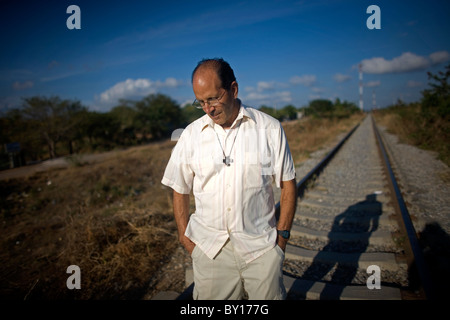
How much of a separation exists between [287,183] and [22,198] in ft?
30.4

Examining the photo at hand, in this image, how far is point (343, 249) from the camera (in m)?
3.30

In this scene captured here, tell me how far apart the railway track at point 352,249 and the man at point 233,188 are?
41.6 inches

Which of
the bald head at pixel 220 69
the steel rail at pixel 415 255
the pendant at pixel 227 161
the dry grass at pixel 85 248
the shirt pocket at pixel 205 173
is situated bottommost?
the dry grass at pixel 85 248

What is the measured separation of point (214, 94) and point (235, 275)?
3.93 feet

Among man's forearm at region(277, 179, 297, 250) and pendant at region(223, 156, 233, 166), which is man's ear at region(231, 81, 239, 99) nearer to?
pendant at region(223, 156, 233, 166)

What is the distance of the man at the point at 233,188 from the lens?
1.55 metres

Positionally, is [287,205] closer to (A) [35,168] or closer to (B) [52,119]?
(A) [35,168]

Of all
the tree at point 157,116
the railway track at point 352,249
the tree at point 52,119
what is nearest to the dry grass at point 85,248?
the railway track at point 352,249

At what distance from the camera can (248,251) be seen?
156cm

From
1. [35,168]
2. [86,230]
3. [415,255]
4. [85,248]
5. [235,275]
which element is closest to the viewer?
[235,275]

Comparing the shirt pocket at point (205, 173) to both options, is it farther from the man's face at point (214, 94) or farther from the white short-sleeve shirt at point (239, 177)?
the man's face at point (214, 94)

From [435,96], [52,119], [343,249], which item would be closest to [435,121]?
[435,96]

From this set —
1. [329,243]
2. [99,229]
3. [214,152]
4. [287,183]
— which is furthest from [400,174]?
[99,229]

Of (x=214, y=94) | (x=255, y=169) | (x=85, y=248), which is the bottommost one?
(x=85, y=248)
